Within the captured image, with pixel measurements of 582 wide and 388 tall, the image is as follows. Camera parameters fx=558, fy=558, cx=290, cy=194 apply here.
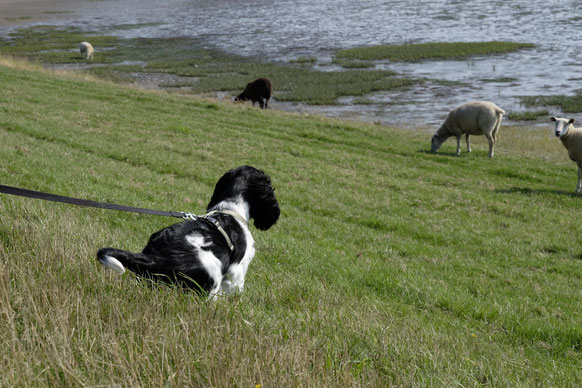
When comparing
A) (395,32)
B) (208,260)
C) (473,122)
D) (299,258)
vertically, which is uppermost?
(208,260)

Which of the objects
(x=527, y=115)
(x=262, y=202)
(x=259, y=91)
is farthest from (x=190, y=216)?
(x=527, y=115)

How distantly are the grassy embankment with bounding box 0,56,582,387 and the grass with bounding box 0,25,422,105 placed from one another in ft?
60.3

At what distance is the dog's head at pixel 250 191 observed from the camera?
647cm

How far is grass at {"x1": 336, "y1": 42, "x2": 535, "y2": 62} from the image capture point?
57.0 meters

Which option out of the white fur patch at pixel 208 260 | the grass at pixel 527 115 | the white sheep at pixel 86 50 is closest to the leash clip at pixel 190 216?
the white fur patch at pixel 208 260

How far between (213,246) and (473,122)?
70.6 ft

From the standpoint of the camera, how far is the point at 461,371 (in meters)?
4.34

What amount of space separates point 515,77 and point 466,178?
98.1 feet

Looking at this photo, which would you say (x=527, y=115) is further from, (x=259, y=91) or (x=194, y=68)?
(x=194, y=68)

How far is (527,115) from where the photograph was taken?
1348 inches

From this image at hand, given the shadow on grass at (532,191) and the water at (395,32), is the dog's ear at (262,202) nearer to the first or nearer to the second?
the shadow on grass at (532,191)

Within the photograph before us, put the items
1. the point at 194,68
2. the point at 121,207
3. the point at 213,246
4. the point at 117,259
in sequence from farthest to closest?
the point at 194,68 < the point at 213,246 < the point at 121,207 < the point at 117,259

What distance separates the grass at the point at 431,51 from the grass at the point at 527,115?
74.9 ft

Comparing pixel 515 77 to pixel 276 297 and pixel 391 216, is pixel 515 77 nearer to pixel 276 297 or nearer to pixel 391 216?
pixel 391 216
